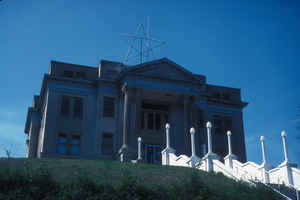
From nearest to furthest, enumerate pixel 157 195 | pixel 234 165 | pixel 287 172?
pixel 157 195, pixel 287 172, pixel 234 165

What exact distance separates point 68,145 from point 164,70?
11237mm

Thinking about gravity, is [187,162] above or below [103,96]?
below

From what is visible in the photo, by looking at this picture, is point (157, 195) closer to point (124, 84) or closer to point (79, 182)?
point (79, 182)

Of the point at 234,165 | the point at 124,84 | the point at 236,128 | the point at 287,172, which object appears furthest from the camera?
the point at 236,128

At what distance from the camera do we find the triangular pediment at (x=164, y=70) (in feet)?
136

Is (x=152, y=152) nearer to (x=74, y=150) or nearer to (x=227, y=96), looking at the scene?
(x=74, y=150)

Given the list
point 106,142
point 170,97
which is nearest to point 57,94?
point 106,142

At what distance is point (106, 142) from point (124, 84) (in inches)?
221

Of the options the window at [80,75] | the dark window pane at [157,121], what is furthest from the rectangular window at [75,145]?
the dark window pane at [157,121]

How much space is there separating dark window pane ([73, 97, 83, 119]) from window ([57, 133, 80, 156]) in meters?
2.01

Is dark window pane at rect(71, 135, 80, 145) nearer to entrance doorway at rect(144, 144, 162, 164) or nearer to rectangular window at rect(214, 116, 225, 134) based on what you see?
entrance doorway at rect(144, 144, 162, 164)

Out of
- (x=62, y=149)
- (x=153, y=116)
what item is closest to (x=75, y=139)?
(x=62, y=149)

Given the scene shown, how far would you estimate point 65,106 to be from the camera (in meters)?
42.2

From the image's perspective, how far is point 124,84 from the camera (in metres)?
41.0
